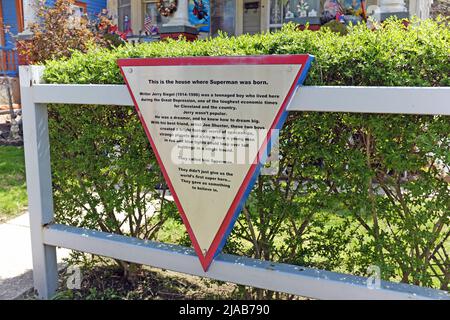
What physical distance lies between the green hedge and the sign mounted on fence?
19 centimetres

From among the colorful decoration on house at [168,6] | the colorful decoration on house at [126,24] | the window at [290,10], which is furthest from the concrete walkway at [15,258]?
the colorful decoration on house at [126,24]

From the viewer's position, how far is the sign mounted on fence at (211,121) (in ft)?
6.88

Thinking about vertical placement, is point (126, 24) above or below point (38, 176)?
above

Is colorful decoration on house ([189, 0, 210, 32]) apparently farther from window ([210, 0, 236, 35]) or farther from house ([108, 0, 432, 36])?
window ([210, 0, 236, 35])

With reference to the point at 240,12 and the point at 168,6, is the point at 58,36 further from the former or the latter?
the point at 240,12

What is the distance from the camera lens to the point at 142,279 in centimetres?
331

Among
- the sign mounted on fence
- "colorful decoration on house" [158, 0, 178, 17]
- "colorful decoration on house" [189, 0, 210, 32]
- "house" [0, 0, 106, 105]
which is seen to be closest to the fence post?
the sign mounted on fence

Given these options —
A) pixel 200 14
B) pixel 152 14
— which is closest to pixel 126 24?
pixel 152 14

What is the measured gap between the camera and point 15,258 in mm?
3766

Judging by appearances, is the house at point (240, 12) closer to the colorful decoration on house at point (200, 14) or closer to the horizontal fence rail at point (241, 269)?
the colorful decoration on house at point (200, 14)

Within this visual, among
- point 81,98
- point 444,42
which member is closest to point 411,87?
point 444,42

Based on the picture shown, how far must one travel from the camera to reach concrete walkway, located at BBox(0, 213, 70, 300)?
3.22 meters

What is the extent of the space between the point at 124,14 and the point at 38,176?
37.8 ft

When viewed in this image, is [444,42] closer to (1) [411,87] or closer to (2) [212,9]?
(1) [411,87]
